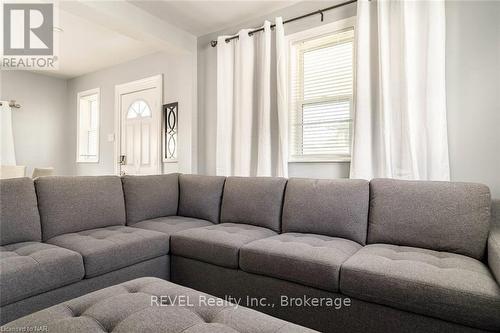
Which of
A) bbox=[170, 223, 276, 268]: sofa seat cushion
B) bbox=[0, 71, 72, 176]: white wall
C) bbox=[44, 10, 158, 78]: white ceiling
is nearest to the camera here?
bbox=[170, 223, 276, 268]: sofa seat cushion

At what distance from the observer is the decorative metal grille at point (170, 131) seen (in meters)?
3.92

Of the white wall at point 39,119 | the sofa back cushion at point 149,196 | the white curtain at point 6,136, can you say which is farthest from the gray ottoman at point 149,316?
the white wall at point 39,119

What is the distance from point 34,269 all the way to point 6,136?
4.38 m

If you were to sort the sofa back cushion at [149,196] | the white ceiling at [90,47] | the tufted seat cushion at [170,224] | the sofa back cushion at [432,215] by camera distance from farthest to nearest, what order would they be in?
the white ceiling at [90,47] < the sofa back cushion at [149,196] < the tufted seat cushion at [170,224] < the sofa back cushion at [432,215]

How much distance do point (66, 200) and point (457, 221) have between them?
8.53 feet

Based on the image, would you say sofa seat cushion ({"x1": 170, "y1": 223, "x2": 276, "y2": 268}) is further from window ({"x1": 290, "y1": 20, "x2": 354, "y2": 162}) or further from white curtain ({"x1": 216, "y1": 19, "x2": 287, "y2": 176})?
window ({"x1": 290, "y1": 20, "x2": 354, "y2": 162})

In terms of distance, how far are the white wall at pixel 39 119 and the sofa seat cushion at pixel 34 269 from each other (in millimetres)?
4175

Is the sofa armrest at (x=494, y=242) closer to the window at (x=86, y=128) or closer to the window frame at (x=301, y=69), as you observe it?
the window frame at (x=301, y=69)

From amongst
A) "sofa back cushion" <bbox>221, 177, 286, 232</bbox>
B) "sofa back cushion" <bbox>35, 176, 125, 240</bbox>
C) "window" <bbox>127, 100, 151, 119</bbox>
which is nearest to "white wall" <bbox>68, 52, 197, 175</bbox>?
"window" <bbox>127, 100, 151, 119</bbox>

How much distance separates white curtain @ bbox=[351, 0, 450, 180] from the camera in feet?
6.88

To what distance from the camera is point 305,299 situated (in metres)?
1.61

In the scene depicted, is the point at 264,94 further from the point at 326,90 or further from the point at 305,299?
the point at 305,299

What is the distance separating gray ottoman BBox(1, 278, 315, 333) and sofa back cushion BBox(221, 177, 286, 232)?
1.24 m

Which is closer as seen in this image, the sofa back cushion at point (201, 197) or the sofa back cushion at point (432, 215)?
the sofa back cushion at point (432, 215)
